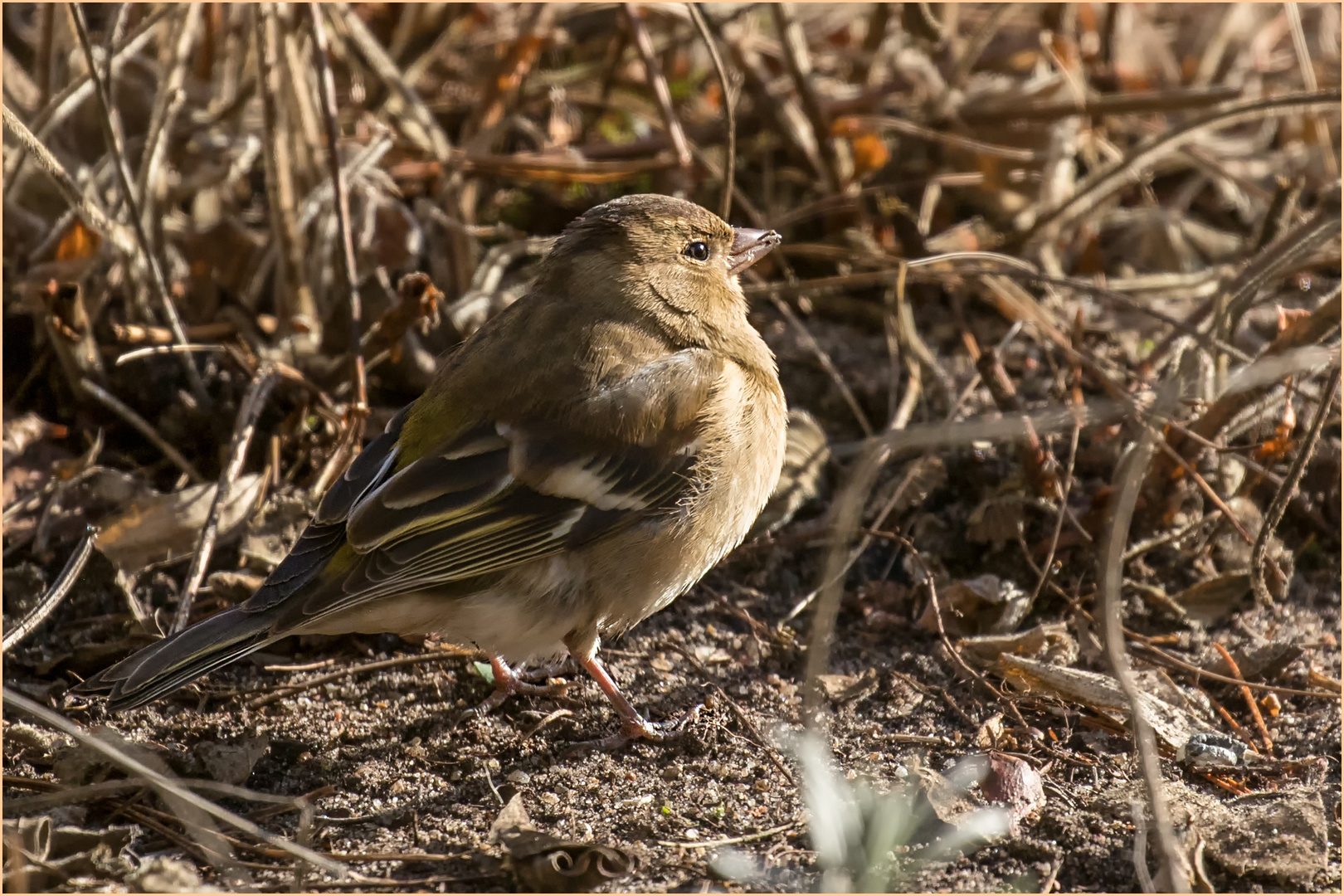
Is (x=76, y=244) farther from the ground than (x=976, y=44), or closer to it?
closer to it

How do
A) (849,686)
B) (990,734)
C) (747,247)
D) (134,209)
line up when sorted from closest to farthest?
1. (990,734)
2. (849,686)
3. (134,209)
4. (747,247)

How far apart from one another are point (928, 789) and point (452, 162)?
332cm

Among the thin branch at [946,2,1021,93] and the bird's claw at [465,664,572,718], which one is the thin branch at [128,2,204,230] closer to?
the bird's claw at [465,664,572,718]

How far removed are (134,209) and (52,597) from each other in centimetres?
136

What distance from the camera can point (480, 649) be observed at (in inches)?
164

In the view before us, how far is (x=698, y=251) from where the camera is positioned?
4.40 m

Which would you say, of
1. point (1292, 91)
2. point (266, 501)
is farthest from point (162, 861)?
point (1292, 91)

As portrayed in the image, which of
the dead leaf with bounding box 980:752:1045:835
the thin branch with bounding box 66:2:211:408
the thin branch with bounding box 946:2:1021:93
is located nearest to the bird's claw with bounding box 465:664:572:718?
the dead leaf with bounding box 980:752:1045:835

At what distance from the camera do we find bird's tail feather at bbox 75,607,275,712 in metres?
3.37

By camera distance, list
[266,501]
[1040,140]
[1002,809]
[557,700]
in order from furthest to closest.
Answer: [1040,140]
[266,501]
[557,700]
[1002,809]

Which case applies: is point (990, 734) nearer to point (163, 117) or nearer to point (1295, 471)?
point (1295, 471)

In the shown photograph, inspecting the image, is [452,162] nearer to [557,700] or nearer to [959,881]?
[557,700]

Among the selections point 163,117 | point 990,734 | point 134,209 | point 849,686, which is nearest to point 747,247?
point 849,686

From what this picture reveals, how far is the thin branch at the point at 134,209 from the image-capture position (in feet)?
13.8
